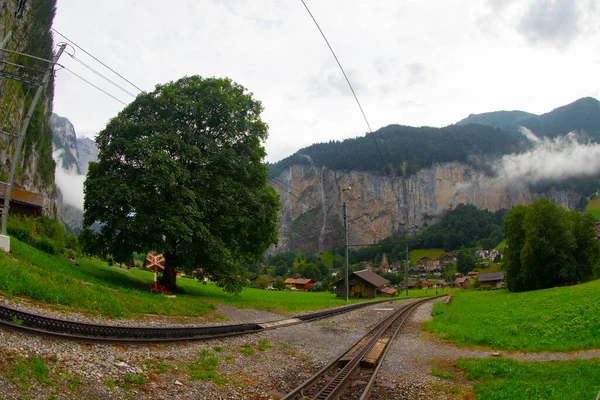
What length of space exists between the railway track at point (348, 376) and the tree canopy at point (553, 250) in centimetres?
4060

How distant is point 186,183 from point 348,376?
576 inches

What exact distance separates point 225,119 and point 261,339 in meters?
14.3

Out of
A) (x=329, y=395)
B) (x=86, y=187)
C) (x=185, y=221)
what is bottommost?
(x=329, y=395)

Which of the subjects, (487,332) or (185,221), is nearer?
(487,332)

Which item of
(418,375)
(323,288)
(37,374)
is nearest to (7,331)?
(37,374)

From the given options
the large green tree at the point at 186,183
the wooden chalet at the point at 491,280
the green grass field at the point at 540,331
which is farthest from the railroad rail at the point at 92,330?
the wooden chalet at the point at 491,280

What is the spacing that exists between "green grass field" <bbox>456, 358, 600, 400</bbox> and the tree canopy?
40.9 meters

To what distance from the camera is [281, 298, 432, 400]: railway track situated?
686cm

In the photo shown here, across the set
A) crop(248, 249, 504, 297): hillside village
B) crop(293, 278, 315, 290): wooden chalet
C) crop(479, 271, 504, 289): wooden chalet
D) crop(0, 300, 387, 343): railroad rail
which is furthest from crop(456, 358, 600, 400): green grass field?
crop(293, 278, 315, 290): wooden chalet

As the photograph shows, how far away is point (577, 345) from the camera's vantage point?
1121cm

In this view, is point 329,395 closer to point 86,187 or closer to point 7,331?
point 7,331

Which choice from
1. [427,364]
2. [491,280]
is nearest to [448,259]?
[491,280]

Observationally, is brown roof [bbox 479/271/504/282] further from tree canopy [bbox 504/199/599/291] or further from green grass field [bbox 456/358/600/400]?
green grass field [bbox 456/358/600/400]

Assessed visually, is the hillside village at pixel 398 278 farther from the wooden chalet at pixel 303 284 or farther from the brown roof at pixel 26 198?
the brown roof at pixel 26 198
